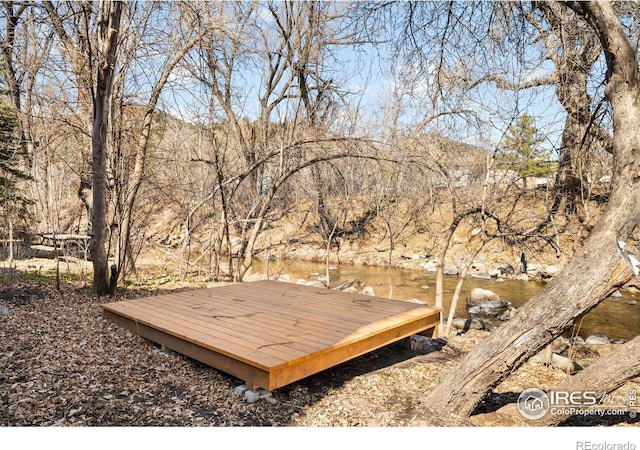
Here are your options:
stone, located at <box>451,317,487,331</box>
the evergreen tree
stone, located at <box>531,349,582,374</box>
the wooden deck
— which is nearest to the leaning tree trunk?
the wooden deck

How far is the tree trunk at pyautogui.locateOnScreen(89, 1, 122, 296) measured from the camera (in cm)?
498

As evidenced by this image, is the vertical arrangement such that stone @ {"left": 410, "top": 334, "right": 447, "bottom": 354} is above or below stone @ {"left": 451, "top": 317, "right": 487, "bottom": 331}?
above

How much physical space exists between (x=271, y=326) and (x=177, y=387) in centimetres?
82

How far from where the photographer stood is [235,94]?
761cm

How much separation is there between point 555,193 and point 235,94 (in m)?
5.05

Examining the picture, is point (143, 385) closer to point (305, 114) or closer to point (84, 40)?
point (84, 40)

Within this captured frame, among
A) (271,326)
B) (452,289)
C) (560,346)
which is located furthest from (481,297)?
(271,326)

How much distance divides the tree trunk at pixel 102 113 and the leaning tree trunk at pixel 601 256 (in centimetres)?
447

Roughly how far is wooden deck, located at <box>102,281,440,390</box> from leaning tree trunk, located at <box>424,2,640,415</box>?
105 cm

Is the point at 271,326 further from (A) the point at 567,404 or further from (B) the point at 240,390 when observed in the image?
(A) the point at 567,404

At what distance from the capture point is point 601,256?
2.31 metres

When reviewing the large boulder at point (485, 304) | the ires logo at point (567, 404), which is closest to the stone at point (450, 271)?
the large boulder at point (485, 304)

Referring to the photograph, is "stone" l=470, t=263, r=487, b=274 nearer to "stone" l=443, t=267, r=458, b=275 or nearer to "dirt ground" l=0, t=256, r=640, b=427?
"stone" l=443, t=267, r=458, b=275

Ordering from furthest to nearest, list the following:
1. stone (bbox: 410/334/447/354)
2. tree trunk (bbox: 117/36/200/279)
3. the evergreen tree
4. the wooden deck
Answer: tree trunk (bbox: 117/36/200/279)
the evergreen tree
stone (bbox: 410/334/447/354)
the wooden deck
